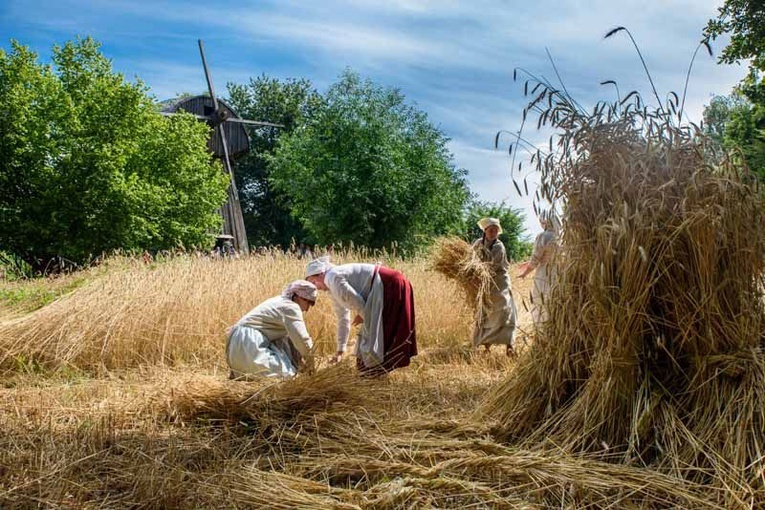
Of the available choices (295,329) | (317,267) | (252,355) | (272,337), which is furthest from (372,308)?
(252,355)

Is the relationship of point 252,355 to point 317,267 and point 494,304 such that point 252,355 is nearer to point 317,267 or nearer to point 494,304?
point 317,267

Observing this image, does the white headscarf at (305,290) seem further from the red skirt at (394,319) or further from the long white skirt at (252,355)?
the red skirt at (394,319)

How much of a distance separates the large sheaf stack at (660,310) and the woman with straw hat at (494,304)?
12.8ft

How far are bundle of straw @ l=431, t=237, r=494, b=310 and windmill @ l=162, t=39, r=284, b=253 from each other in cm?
1861

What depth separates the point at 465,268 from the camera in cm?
695

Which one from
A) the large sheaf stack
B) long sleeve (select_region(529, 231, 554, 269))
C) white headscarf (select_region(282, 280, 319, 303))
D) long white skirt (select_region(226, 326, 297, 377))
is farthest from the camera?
long sleeve (select_region(529, 231, 554, 269))

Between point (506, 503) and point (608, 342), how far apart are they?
0.91m

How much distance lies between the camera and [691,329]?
2834 mm

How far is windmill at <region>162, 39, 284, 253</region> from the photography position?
25016 mm

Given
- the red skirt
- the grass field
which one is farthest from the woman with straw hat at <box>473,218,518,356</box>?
the red skirt

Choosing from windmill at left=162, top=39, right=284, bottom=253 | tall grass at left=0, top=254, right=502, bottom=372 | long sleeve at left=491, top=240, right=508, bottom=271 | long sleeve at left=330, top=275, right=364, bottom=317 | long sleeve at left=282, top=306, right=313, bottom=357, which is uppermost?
windmill at left=162, top=39, right=284, bottom=253

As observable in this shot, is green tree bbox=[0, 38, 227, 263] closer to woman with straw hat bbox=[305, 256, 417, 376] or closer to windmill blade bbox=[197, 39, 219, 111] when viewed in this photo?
windmill blade bbox=[197, 39, 219, 111]

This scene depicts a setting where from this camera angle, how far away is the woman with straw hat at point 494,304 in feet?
23.0

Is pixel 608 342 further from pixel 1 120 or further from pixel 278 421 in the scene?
pixel 1 120
